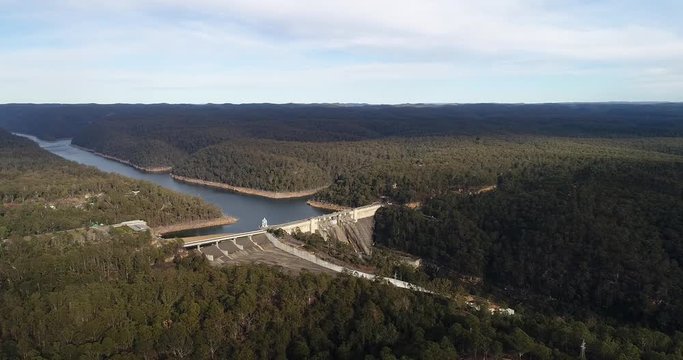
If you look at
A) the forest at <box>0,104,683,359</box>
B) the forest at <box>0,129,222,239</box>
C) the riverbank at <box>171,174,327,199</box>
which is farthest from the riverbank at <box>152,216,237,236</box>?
the riverbank at <box>171,174,327,199</box>

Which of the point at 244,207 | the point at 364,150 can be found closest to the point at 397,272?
the point at 244,207

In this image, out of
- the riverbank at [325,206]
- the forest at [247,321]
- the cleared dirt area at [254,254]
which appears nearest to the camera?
the forest at [247,321]

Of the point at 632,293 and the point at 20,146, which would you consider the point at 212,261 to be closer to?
the point at 632,293

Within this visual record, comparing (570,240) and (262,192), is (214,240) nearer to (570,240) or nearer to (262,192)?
(570,240)

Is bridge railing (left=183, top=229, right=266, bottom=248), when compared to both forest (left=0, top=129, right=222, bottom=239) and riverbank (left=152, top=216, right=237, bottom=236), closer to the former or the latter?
forest (left=0, top=129, right=222, bottom=239)

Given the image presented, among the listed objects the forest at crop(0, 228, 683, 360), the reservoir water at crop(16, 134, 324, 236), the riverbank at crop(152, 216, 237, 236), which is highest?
the forest at crop(0, 228, 683, 360)

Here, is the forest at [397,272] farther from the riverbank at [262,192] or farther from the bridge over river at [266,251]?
the bridge over river at [266,251]

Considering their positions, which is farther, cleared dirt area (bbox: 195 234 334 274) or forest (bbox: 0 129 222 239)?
forest (bbox: 0 129 222 239)

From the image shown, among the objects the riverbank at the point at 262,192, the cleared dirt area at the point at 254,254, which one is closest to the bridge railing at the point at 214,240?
the cleared dirt area at the point at 254,254
